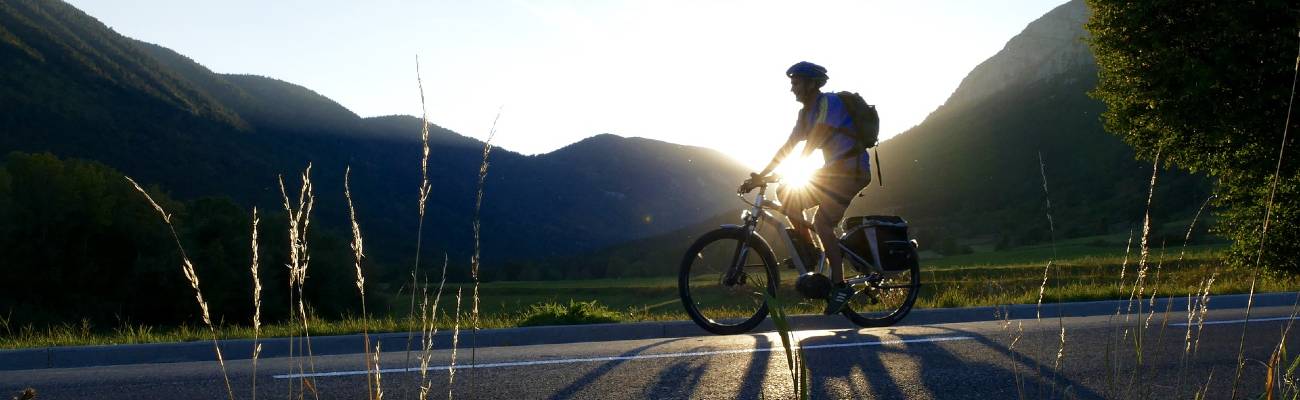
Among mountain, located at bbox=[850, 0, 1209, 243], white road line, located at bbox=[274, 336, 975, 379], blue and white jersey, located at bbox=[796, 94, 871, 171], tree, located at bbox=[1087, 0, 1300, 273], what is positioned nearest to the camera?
white road line, located at bbox=[274, 336, 975, 379]

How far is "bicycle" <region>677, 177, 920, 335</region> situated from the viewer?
7875 mm

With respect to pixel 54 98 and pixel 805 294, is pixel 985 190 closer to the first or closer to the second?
pixel 54 98

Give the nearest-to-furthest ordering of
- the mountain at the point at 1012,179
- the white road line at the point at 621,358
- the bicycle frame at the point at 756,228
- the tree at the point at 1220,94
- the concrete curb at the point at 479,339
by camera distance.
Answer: the white road line at the point at 621,358
the concrete curb at the point at 479,339
the bicycle frame at the point at 756,228
the tree at the point at 1220,94
the mountain at the point at 1012,179

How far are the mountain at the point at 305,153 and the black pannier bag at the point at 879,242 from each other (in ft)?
124

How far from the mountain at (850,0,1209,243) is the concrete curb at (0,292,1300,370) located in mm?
56997

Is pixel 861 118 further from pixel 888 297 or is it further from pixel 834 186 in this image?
pixel 888 297

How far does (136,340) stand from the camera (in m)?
8.35

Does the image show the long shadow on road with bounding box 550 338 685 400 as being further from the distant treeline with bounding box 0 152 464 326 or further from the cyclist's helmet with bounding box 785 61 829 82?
the distant treeline with bounding box 0 152 464 326

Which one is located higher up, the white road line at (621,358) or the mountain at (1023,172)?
the mountain at (1023,172)

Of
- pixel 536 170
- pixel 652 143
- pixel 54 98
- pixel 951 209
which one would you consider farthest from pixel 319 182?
pixel 652 143

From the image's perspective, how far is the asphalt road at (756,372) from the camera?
4758mm

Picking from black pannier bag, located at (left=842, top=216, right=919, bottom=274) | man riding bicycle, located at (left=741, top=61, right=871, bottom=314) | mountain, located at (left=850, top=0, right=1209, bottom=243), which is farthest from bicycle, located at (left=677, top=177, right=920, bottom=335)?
mountain, located at (left=850, top=0, right=1209, bottom=243)

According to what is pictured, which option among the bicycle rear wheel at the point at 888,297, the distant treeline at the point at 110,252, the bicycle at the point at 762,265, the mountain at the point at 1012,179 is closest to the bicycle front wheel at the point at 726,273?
the bicycle at the point at 762,265

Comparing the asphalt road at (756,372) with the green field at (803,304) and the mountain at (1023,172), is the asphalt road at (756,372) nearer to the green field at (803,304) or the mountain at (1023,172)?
the green field at (803,304)
